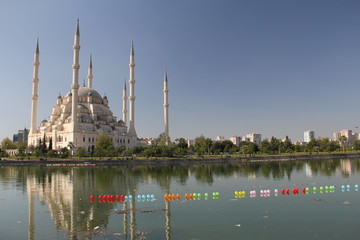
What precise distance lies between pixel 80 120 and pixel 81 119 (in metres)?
0.47

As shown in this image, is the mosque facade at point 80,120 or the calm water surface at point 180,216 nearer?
the calm water surface at point 180,216

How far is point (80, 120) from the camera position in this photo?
80.7 meters

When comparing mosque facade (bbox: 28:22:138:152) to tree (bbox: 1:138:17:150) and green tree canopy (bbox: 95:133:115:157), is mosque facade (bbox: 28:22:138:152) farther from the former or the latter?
tree (bbox: 1:138:17:150)

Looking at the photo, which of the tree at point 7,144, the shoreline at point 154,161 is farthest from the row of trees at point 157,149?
the shoreline at point 154,161

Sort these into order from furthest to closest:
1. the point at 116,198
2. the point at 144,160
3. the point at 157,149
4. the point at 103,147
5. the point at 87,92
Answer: the point at 87,92
the point at 103,147
the point at 157,149
the point at 144,160
the point at 116,198

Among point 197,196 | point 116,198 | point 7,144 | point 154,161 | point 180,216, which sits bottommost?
point 180,216

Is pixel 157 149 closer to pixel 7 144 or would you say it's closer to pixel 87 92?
pixel 87 92

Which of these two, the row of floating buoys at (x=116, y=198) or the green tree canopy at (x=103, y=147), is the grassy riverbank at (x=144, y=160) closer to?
the green tree canopy at (x=103, y=147)

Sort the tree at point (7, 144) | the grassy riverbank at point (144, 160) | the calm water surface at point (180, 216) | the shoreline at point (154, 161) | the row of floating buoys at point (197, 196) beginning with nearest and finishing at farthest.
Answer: the calm water surface at point (180, 216), the row of floating buoys at point (197, 196), the shoreline at point (154, 161), the grassy riverbank at point (144, 160), the tree at point (7, 144)

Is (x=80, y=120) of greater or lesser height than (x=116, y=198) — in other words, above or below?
above

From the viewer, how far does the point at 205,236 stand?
1386 cm

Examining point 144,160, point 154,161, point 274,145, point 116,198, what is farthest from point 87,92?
point 116,198

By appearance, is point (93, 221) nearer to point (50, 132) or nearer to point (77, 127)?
point (77, 127)

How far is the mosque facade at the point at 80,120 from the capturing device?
7404 centimetres
